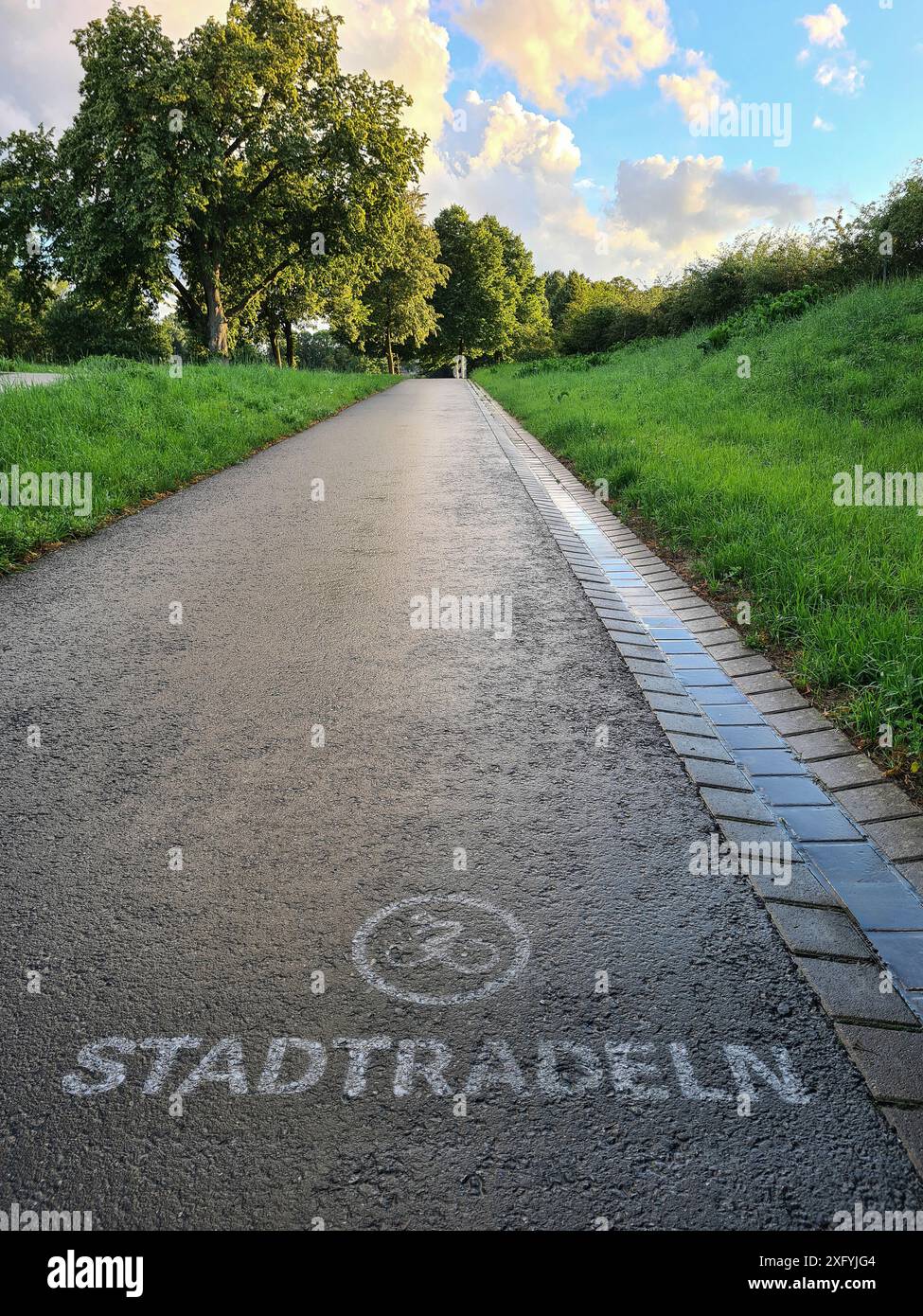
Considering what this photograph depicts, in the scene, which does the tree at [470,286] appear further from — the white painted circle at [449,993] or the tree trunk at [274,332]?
the white painted circle at [449,993]

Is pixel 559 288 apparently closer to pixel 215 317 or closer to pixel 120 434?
pixel 215 317

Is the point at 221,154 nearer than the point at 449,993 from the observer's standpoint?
No

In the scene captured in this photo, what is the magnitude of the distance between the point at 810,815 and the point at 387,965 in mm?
1814

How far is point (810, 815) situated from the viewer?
3.13 metres

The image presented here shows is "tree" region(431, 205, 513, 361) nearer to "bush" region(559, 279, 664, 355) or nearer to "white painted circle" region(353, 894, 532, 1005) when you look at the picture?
"bush" region(559, 279, 664, 355)

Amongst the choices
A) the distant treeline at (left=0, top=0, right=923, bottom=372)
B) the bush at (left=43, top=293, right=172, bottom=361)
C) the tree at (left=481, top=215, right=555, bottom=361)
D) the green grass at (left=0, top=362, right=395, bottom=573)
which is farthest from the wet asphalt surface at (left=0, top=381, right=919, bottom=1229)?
the tree at (left=481, top=215, right=555, bottom=361)

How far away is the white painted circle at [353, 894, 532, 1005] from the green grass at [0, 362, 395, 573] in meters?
5.41

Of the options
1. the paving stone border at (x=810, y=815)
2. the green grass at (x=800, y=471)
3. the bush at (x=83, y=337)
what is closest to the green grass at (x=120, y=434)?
the paving stone border at (x=810, y=815)

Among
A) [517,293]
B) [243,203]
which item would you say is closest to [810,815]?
[243,203]

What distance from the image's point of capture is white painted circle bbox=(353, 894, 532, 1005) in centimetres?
215

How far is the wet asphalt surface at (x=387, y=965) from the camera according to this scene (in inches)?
66.0
